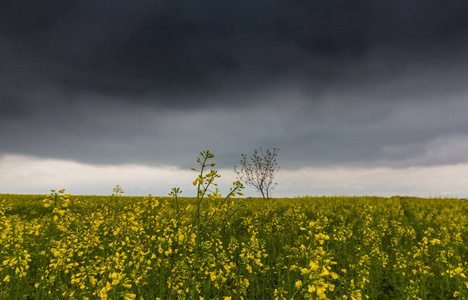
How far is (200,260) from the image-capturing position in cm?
411

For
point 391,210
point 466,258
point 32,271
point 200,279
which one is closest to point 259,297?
point 200,279

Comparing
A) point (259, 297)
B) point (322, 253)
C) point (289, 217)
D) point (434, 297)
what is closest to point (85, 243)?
point (259, 297)

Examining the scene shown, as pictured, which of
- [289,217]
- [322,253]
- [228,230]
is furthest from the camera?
[289,217]

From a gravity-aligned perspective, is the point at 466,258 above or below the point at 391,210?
below

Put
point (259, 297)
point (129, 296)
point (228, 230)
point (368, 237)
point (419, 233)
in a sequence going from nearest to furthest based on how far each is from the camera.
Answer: point (129, 296), point (259, 297), point (368, 237), point (228, 230), point (419, 233)

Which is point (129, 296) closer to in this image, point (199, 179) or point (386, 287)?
point (199, 179)

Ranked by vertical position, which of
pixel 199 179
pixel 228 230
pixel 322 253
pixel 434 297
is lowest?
pixel 434 297

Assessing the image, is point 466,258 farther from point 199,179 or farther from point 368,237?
point 199,179

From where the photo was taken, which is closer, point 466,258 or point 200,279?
point 200,279

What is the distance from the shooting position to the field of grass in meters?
3.76

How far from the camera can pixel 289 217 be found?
11531mm

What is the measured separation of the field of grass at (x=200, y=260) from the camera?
3.76 metres

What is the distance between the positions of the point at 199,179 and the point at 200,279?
7.41 feet

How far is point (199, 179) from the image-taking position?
319cm
